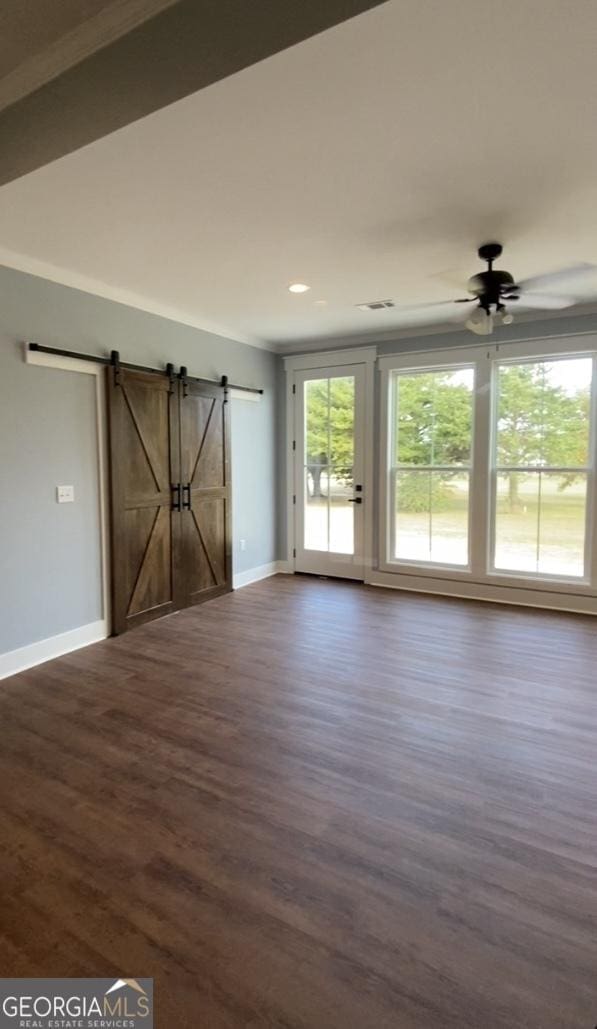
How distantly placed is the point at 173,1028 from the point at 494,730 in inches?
75.9

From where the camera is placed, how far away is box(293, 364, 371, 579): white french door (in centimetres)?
590

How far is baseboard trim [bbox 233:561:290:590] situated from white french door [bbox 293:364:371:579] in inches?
8.0

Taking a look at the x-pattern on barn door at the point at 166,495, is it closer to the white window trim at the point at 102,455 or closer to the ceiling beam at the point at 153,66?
A: the white window trim at the point at 102,455

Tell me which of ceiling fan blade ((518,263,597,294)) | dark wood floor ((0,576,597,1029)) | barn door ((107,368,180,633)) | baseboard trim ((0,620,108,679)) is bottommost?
dark wood floor ((0,576,597,1029))

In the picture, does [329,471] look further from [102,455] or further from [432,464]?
[102,455]

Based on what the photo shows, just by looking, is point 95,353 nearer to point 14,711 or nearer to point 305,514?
point 14,711

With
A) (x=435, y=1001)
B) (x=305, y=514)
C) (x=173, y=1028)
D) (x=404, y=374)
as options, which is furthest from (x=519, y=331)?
(x=173, y=1028)

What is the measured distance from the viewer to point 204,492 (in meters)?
5.17

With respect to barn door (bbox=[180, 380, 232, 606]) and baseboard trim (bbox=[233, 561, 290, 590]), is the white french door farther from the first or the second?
barn door (bbox=[180, 380, 232, 606])

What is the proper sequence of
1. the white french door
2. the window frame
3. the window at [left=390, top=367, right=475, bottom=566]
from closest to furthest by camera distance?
the window frame → the window at [left=390, top=367, right=475, bottom=566] → the white french door

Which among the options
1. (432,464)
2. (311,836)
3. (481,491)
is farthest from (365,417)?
(311,836)

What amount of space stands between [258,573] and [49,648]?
9.04 feet

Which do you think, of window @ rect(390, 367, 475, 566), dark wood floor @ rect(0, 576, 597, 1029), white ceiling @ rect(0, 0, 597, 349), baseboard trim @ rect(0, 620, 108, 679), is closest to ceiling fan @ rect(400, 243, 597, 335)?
white ceiling @ rect(0, 0, 597, 349)

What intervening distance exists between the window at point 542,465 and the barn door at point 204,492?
2691mm
